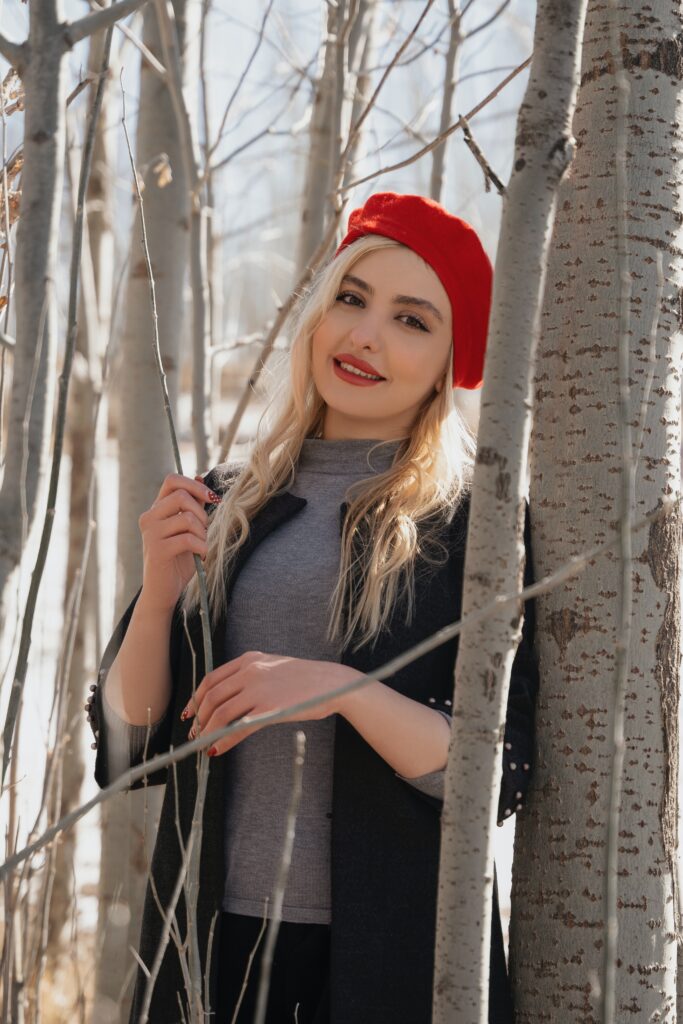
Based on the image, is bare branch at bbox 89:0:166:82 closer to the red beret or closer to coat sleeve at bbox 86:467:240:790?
the red beret

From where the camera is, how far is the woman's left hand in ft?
4.24

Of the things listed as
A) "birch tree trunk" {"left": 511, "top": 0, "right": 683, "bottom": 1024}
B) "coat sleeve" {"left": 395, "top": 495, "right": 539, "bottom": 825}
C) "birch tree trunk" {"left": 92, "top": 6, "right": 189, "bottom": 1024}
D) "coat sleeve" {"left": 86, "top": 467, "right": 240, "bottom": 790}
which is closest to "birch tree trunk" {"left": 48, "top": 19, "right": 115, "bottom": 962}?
"birch tree trunk" {"left": 92, "top": 6, "right": 189, "bottom": 1024}

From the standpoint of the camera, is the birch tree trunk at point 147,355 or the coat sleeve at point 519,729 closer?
the coat sleeve at point 519,729

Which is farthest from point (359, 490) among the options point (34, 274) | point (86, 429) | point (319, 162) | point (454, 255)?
point (86, 429)

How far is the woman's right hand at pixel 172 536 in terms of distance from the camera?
4.85 ft

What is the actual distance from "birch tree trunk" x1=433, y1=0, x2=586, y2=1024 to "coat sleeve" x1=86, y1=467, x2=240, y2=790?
753 millimetres

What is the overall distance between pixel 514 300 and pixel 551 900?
79 centimetres

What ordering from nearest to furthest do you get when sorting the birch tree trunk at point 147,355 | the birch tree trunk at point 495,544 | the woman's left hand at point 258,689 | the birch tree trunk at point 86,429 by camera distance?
1. the birch tree trunk at point 495,544
2. the woman's left hand at point 258,689
3. the birch tree trunk at point 147,355
4. the birch tree trunk at point 86,429


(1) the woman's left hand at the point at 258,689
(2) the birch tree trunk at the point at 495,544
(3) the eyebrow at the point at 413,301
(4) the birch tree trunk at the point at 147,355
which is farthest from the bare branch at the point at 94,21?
(4) the birch tree trunk at the point at 147,355

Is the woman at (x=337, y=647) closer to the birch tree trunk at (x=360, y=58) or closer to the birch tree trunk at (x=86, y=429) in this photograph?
the birch tree trunk at (x=360, y=58)

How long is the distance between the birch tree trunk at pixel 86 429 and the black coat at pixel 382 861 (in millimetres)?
1609

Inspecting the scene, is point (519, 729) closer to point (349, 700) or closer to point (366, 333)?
point (349, 700)

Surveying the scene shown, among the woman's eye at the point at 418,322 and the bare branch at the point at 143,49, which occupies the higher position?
the bare branch at the point at 143,49

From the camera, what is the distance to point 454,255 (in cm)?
172
